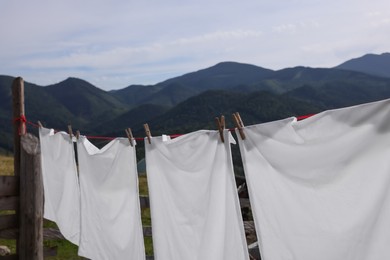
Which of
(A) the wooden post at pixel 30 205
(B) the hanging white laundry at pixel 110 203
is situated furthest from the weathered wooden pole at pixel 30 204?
(B) the hanging white laundry at pixel 110 203

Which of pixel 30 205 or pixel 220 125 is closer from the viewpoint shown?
pixel 220 125

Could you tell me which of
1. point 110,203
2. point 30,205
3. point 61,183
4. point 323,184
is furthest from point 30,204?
point 61,183

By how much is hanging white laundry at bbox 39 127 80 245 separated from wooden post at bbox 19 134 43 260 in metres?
3.18

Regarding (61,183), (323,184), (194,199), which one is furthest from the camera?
(61,183)

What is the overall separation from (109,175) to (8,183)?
6.24 feet

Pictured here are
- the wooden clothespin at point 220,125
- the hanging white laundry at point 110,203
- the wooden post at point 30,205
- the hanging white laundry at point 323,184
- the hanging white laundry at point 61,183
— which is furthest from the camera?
the hanging white laundry at point 61,183

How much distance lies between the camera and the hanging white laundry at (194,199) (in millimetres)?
4844

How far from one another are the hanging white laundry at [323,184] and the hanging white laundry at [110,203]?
2722mm

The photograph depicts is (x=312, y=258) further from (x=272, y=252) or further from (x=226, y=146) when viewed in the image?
(x=226, y=146)

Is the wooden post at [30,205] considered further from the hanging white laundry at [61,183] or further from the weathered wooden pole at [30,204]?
the hanging white laundry at [61,183]

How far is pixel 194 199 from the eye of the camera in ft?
17.2

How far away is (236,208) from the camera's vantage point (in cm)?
477

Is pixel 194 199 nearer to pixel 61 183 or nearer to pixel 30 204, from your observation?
pixel 30 204

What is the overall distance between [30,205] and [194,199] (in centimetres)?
215
